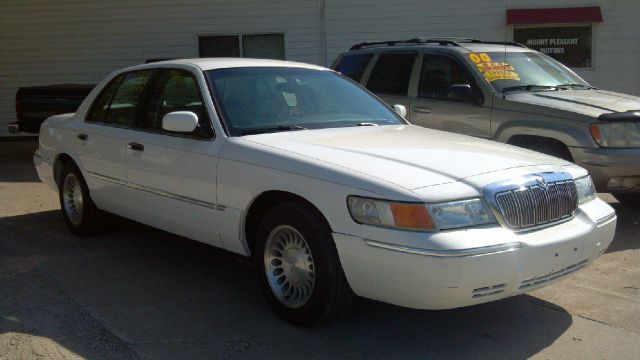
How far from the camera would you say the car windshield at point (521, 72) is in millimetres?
7355

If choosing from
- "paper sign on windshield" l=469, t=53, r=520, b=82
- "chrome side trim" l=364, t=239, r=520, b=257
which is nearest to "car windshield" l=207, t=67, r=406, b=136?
"chrome side trim" l=364, t=239, r=520, b=257

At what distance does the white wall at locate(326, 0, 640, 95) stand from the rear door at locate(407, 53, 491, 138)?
267 inches

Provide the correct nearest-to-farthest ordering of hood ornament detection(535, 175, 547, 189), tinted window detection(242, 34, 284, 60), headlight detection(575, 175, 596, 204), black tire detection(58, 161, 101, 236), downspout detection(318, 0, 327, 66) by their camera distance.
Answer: hood ornament detection(535, 175, 547, 189) → headlight detection(575, 175, 596, 204) → black tire detection(58, 161, 101, 236) → downspout detection(318, 0, 327, 66) → tinted window detection(242, 34, 284, 60)

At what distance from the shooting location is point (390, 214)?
3.70 metres

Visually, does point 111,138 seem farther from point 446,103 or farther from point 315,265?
point 446,103

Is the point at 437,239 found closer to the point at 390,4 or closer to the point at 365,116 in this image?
the point at 365,116

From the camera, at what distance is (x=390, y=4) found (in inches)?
571

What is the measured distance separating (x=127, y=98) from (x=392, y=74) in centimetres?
344

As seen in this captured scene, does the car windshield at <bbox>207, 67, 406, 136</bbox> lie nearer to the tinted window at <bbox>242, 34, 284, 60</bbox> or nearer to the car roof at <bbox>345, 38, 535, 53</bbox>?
the car roof at <bbox>345, 38, 535, 53</bbox>

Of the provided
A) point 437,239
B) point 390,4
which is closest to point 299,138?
point 437,239

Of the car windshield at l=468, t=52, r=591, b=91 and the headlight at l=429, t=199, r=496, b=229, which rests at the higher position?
the car windshield at l=468, t=52, r=591, b=91

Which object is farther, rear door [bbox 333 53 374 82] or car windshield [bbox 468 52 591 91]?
rear door [bbox 333 53 374 82]

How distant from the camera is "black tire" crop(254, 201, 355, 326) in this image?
12.9 ft

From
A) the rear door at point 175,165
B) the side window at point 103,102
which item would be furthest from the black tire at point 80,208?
the rear door at point 175,165
